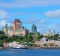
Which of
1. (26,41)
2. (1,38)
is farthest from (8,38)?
(26,41)

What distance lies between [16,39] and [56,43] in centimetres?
1980

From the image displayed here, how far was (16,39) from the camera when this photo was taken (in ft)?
592

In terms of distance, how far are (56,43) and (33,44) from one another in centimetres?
1099

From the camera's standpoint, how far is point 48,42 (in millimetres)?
170750

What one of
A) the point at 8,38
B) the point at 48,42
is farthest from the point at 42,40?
the point at 8,38

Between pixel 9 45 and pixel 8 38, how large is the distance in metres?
18.5

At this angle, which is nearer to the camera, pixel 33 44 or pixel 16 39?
pixel 33 44

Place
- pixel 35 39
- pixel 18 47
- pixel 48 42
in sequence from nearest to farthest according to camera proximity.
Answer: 1. pixel 18 47
2. pixel 48 42
3. pixel 35 39

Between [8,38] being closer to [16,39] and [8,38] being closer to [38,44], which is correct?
[16,39]

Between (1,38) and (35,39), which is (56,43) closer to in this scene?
(35,39)

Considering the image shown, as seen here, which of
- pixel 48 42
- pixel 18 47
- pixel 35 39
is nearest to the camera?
pixel 18 47

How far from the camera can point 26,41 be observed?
172m

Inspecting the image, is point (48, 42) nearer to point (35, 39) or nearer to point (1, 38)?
point (35, 39)

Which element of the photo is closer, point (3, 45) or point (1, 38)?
point (3, 45)
